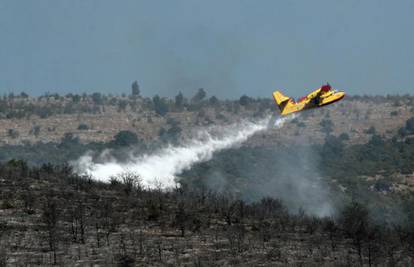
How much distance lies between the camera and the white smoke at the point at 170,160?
9488 cm

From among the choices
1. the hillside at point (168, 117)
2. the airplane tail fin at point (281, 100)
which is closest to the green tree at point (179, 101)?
the hillside at point (168, 117)

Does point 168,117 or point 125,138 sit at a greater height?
point 168,117

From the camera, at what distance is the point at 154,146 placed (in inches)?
4508

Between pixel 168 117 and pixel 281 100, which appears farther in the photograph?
pixel 168 117

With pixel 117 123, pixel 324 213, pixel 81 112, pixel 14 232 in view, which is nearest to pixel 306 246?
pixel 14 232

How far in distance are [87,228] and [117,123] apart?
335 feet

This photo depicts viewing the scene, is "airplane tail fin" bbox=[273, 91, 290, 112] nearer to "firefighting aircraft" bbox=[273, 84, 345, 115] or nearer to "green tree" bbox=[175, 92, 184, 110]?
"firefighting aircraft" bbox=[273, 84, 345, 115]

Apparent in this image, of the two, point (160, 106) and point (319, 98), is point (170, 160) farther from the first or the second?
point (160, 106)

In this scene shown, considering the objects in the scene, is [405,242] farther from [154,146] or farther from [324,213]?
[154,146]

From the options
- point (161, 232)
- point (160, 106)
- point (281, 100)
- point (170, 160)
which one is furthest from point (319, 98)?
point (160, 106)

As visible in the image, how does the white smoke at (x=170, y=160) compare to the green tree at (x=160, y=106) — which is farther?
the green tree at (x=160, y=106)

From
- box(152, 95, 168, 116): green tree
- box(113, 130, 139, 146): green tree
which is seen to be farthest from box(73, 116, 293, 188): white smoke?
box(152, 95, 168, 116): green tree

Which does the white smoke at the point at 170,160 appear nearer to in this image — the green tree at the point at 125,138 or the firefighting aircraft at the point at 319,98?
the green tree at the point at 125,138

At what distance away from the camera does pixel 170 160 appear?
357 feet
